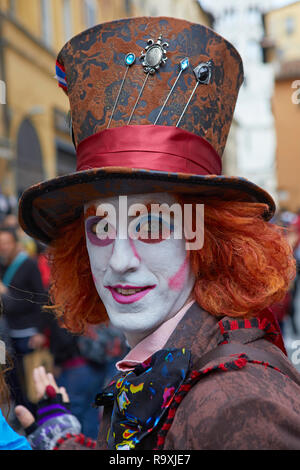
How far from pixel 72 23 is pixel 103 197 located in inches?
402

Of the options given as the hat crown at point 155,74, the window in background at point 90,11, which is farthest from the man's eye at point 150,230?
the window in background at point 90,11

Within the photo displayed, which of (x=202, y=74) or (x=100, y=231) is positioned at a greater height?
(x=202, y=74)

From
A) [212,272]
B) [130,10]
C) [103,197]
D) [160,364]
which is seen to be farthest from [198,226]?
[130,10]

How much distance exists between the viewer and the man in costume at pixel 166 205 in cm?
127

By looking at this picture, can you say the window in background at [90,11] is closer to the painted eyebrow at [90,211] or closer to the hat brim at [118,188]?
the hat brim at [118,188]

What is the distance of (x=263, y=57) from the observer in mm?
9398

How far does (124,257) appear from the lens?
4.37 ft

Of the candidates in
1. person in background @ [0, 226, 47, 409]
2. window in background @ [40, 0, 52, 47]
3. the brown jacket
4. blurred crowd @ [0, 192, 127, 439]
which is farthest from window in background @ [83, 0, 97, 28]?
the brown jacket

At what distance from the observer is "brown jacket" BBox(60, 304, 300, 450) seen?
999 millimetres

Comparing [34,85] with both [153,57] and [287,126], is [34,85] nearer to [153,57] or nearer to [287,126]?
[153,57]

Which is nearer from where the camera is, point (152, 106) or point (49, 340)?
point (152, 106)

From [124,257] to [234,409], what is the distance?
491 millimetres

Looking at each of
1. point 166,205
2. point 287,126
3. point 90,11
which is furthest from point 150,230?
point 287,126
